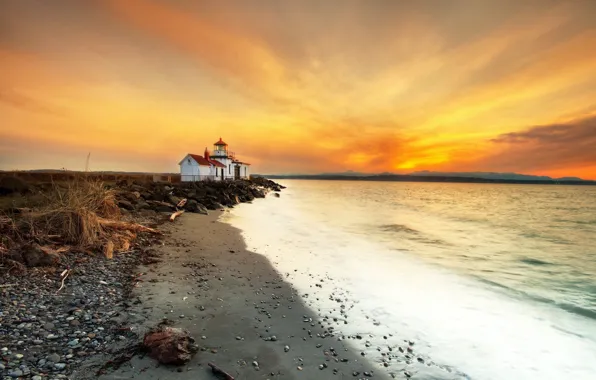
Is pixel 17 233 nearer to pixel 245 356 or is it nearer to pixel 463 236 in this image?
pixel 245 356

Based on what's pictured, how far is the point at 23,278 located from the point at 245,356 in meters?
4.39

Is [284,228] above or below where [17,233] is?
below

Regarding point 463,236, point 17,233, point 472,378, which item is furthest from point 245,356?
point 463,236

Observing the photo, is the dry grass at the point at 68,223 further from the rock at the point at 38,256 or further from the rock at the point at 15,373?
the rock at the point at 15,373

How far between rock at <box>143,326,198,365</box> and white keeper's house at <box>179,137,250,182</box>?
39.7m

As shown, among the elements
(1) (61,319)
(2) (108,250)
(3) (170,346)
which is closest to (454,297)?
(3) (170,346)

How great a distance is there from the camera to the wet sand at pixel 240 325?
3629mm

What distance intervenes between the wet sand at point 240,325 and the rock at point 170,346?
8 cm

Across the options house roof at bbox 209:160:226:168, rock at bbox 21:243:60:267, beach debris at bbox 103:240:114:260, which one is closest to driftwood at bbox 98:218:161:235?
beach debris at bbox 103:240:114:260

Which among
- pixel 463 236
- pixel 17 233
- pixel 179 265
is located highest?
pixel 17 233

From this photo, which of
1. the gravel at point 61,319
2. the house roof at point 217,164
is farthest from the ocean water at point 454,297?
the house roof at point 217,164

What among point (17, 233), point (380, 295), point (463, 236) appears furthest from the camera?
point (463, 236)

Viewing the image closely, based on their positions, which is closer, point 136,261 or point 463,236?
point 136,261

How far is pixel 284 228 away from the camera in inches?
642
